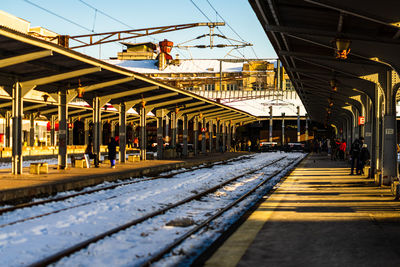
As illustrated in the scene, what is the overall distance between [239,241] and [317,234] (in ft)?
4.52

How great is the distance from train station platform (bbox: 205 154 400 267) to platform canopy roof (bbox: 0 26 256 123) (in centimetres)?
753

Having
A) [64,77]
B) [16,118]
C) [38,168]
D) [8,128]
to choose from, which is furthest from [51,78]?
[8,128]

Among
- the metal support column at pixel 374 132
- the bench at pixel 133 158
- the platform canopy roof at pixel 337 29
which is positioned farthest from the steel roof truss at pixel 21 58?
the bench at pixel 133 158

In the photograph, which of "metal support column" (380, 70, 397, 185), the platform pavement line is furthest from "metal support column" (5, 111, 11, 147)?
the platform pavement line

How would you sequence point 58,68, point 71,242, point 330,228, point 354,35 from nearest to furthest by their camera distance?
point 71,242 < point 330,228 < point 354,35 < point 58,68

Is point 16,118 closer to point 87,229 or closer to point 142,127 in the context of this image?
point 87,229

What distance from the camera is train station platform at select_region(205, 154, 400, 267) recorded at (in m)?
6.13

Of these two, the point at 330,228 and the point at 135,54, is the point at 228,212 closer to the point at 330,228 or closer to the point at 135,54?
the point at 330,228

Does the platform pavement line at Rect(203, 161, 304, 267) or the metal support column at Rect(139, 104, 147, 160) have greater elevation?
the metal support column at Rect(139, 104, 147, 160)

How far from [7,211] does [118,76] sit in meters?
10.1

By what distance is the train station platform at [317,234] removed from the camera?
241 inches

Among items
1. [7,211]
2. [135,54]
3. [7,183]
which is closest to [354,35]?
[7,211]

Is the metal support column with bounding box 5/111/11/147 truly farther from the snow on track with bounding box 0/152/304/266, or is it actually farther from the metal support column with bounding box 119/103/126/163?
the snow on track with bounding box 0/152/304/266

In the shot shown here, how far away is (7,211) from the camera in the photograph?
10.8m
